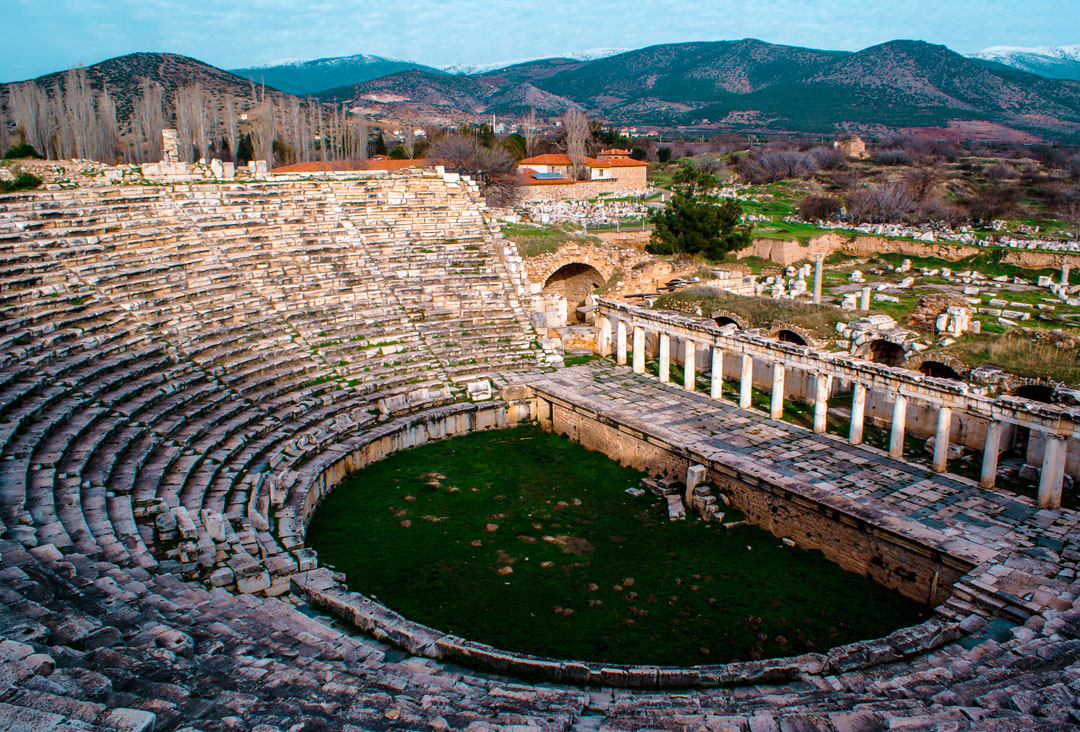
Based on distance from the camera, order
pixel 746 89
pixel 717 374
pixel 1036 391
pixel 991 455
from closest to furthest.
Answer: pixel 991 455 < pixel 1036 391 < pixel 717 374 < pixel 746 89

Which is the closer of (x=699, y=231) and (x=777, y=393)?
(x=777, y=393)

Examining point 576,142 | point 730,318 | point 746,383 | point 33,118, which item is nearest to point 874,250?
point 730,318

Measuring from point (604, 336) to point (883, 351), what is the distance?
675 centimetres

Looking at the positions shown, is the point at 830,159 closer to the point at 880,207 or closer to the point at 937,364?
the point at 880,207

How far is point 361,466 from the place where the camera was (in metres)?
14.1

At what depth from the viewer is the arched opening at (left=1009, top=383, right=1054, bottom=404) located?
575 inches

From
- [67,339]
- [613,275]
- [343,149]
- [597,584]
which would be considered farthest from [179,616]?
[343,149]

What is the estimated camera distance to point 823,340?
1916cm

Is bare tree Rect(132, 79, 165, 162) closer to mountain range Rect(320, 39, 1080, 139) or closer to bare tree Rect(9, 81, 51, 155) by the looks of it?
bare tree Rect(9, 81, 51, 155)

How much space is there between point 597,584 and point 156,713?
609cm

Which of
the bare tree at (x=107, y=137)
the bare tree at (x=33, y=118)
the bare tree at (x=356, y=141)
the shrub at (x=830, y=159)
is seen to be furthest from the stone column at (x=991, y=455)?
the shrub at (x=830, y=159)

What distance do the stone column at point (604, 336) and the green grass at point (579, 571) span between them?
19.3 feet

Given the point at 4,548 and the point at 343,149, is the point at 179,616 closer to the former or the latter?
the point at 4,548

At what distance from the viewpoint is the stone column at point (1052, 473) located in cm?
1108
